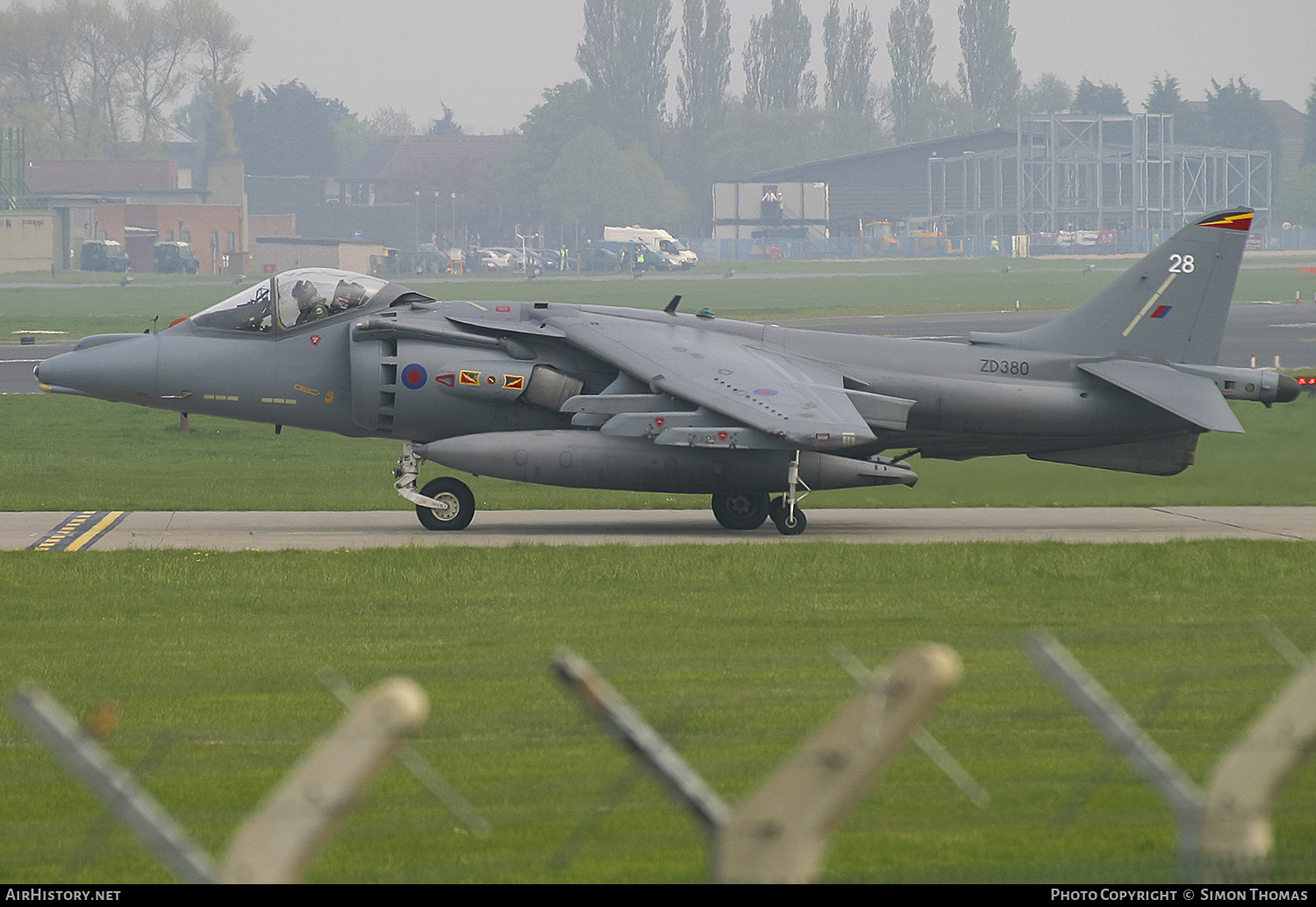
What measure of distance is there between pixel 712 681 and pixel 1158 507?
14.6 m

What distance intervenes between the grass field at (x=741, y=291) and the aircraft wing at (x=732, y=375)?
4398cm

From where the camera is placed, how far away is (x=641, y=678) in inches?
430

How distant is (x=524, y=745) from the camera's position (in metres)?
8.70

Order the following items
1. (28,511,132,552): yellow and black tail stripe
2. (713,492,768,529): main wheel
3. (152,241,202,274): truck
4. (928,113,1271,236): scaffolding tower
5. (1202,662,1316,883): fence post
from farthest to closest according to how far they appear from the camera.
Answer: (928,113,1271,236): scaffolding tower < (152,241,202,274): truck < (713,492,768,529): main wheel < (28,511,132,552): yellow and black tail stripe < (1202,662,1316,883): fence post

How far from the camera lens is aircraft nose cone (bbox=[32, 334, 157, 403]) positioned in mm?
20250

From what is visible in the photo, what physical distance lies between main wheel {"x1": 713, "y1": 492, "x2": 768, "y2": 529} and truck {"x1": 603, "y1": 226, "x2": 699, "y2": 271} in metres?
99.4

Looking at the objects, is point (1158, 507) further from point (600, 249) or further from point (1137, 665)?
point (600, 249)

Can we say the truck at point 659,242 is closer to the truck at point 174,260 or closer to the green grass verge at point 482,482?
the truck at point 174,260

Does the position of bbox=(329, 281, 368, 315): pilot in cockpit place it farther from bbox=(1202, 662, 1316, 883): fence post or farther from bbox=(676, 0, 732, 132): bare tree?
bbox=(676, 0, 732, 132): bare tree

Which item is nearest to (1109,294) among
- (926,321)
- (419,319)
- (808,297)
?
(419,319)

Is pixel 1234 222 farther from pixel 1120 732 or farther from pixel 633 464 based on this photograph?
pixel 1120 732

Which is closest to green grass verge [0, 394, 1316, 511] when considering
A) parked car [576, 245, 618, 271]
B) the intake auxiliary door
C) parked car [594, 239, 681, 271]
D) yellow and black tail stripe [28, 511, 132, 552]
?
yellow and black tail stripe [28, 511, 132, 552]

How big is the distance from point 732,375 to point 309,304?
18.0 feet

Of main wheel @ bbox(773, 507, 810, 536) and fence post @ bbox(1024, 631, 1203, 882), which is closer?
fence post @ bbox(1024, 631, 1203, 882)
